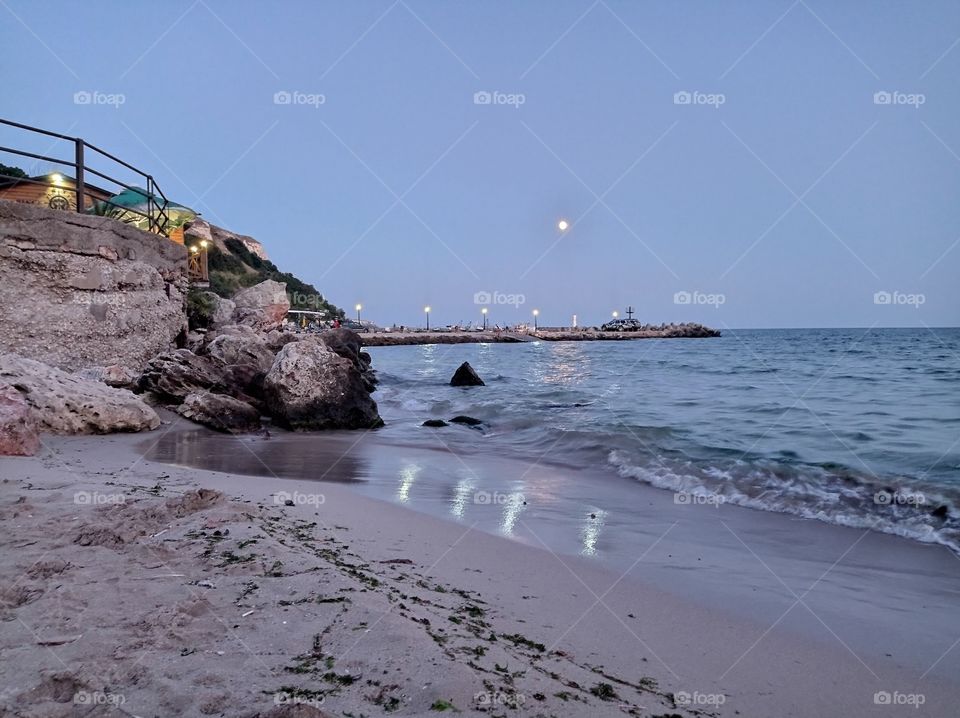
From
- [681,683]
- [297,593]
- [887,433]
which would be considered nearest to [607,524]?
[681,683]

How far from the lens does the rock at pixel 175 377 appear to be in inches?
386

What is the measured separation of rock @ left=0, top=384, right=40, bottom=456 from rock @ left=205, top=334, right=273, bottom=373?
517 centimetres

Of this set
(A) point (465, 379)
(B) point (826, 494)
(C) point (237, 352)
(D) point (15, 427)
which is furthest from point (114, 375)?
(A) point (465, 379)

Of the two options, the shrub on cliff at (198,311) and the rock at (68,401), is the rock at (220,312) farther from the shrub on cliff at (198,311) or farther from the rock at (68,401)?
the rock at (68,401)

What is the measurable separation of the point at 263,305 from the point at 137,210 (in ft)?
20.6

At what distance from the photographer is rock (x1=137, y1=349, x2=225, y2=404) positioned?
9797mm

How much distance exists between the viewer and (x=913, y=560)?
15.0ft

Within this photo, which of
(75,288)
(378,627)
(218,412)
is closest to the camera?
(378,627)

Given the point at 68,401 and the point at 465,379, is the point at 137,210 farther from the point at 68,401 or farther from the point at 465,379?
the point at 465,379

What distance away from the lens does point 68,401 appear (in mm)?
7129

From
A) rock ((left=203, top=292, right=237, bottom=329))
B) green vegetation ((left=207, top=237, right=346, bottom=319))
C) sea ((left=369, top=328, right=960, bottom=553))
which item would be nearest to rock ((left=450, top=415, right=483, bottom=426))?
sea ((left=369, top=328, right=960, bottom=553))

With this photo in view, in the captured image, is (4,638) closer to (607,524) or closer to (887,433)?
(607,524)

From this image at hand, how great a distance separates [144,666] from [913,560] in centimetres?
537

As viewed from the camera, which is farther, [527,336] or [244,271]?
[527,336]
